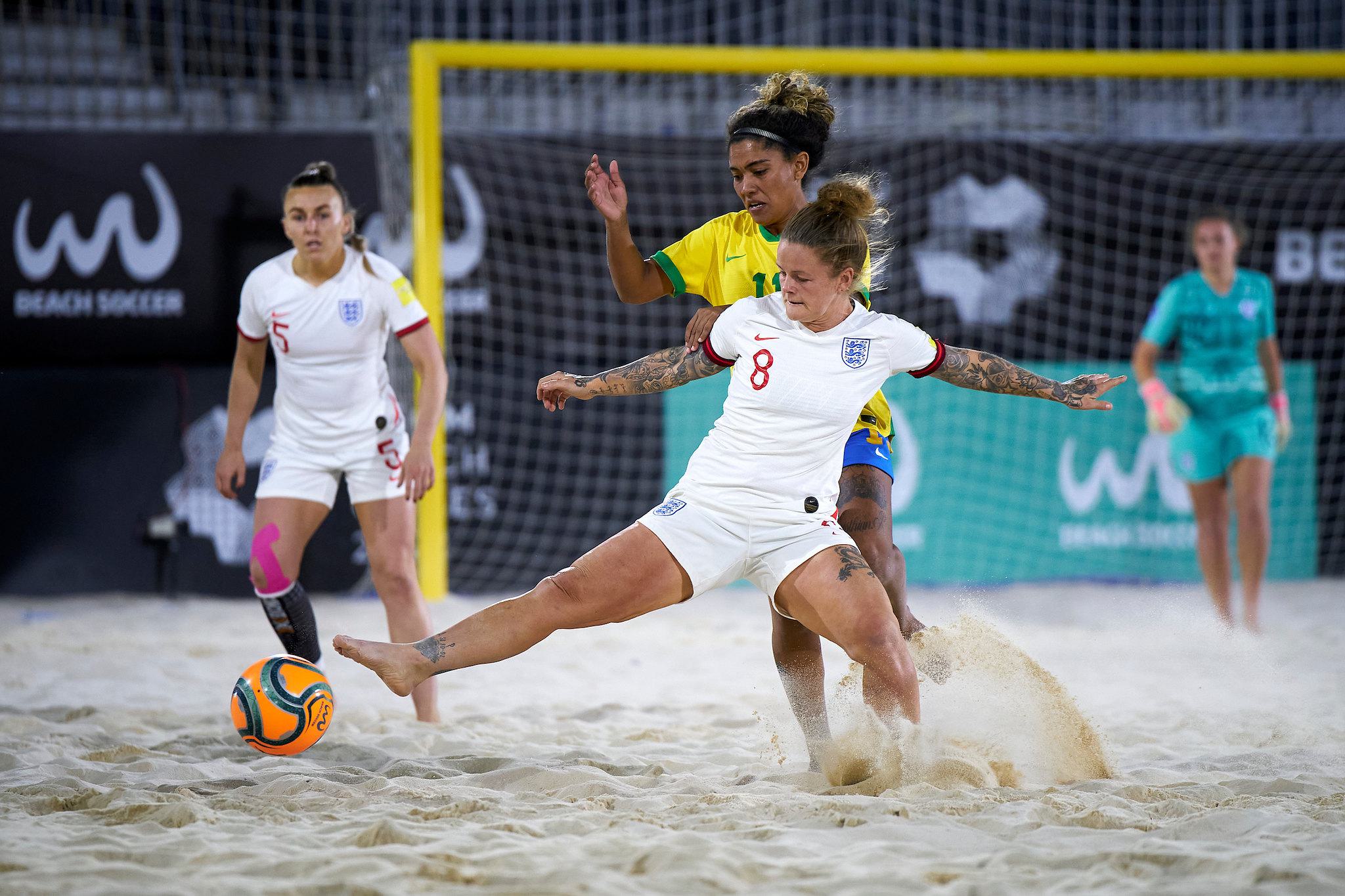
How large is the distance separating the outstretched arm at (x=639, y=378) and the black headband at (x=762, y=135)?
0.65 metres

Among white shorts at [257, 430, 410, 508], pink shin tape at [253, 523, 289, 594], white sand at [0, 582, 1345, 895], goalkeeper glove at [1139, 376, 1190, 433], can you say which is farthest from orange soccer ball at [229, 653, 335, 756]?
goalkeeper glove at [1139, 376, 1190, 433]

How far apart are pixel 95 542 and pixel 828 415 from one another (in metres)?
5.94

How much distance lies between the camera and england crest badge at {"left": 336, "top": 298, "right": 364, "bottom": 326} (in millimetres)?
4199

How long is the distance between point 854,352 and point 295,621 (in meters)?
2.21

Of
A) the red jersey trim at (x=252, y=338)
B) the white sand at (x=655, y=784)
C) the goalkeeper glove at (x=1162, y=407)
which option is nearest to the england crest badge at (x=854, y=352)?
the white sand at (x=655, y=784)

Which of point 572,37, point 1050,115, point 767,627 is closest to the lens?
point 767,627

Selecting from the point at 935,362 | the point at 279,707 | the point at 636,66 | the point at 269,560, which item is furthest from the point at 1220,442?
the point at 279,707

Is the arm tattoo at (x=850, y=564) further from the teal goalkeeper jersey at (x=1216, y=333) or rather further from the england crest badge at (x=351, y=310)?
the teal goalkeeper jersey at (x=1216, y=333)

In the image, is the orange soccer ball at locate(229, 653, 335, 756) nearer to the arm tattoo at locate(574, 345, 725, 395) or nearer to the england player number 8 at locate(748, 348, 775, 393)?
the arm tattoo at locate(574, 345, 725, 395)

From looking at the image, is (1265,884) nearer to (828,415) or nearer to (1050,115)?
(828,415)

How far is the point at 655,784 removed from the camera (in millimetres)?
3395

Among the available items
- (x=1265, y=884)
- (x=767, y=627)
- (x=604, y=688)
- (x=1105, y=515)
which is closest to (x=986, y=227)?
(x=1105, y=515)

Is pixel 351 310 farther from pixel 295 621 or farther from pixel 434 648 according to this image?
pixel 434 648

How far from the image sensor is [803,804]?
304 centimetres
